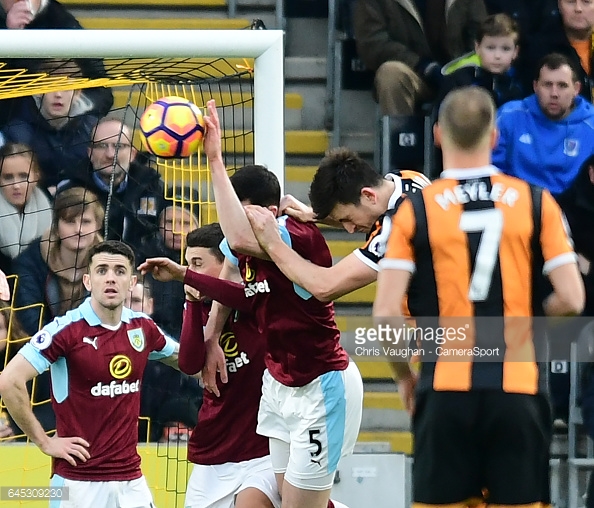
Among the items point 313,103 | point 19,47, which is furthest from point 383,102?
point 19,47

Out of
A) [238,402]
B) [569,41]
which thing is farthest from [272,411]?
[569,41]

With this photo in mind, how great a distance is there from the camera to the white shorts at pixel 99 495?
4.97 metres

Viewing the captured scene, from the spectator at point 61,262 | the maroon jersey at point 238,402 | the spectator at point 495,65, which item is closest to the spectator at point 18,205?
the spectator at point 61,262

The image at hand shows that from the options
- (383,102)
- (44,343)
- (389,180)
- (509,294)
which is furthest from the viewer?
(383,102)

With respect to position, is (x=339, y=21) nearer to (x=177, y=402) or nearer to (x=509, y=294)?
(x=177, y=402)

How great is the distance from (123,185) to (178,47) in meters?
1.21

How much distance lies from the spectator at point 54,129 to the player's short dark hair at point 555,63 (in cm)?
251

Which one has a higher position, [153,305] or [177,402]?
[153,305]

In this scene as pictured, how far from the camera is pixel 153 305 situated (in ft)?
20.6

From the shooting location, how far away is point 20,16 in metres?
6.97

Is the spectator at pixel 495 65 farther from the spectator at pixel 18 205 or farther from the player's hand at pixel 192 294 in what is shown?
the player's hand at pixel 192 294

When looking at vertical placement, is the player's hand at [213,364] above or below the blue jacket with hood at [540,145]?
below

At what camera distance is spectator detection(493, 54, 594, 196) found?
6637mm

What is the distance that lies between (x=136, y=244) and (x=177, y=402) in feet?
2.82
